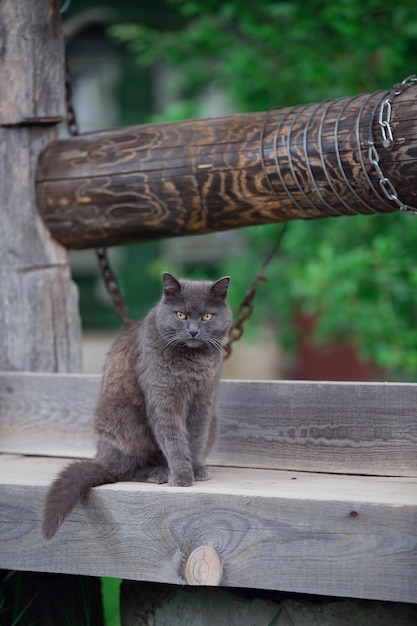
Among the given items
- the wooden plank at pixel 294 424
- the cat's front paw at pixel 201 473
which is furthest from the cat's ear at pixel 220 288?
the cat's front paw at pixel 201 473

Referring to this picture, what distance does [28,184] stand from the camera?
3.60 metres

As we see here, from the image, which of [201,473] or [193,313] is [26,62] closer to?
[193,313]

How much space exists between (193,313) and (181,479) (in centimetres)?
52

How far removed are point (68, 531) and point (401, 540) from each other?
1.00 m

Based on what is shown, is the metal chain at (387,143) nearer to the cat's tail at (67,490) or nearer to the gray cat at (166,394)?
the gray cat at (166,394)

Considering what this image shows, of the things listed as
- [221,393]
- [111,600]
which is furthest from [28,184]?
[111,600]

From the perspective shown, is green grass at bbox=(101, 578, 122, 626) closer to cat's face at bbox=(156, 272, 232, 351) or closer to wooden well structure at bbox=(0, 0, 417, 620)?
wooden well structure at bbox=(0, 0, 417, 620)

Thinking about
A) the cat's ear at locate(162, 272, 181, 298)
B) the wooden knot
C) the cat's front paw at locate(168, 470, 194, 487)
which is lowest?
the wooden knot

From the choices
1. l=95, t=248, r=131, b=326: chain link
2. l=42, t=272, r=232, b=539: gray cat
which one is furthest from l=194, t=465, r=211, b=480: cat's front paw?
l=95, t=248, r=131, b=326: chain link

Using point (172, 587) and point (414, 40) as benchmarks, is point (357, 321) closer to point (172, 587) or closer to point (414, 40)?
point (414, 40)

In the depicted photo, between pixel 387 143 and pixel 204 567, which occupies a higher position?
pixel 387 143

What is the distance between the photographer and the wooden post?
3.54m

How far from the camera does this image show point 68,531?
275 cm

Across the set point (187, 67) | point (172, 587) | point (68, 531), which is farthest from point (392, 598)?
point (187, 67)
